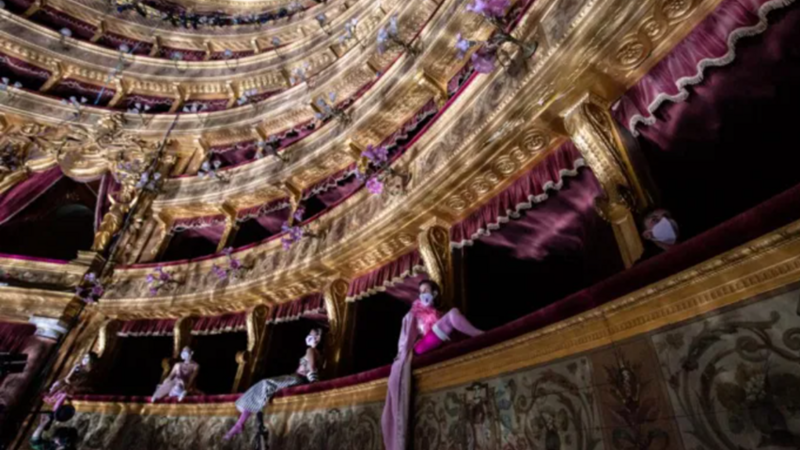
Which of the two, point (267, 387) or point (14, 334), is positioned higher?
point (14, 334)

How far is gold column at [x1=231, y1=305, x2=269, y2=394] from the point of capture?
4.60 meters

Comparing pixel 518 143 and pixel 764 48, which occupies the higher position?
pixel 518 143

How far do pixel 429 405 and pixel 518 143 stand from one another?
6.50 ft

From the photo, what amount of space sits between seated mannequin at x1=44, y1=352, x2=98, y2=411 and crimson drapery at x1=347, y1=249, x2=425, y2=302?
4790 mm

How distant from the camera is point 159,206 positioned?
7.39m

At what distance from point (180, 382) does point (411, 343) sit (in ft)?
12.1

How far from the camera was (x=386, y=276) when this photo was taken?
13.1 ft

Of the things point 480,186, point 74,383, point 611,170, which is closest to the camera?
point 611,170

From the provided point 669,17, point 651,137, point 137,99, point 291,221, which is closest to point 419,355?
point 651,137

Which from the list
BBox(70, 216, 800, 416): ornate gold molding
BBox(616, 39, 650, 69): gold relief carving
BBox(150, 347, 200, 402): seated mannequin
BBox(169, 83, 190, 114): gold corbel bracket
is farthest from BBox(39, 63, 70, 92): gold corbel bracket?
BBox(616, 39, 650, 69): gold relief carving

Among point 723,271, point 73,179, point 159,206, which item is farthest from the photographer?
point 73,179

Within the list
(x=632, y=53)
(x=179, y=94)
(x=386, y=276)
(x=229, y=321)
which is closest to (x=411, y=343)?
(x=386, y=276)

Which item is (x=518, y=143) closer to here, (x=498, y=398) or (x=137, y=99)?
(x=498, y=398)

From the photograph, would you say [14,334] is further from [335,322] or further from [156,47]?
[156,47]
